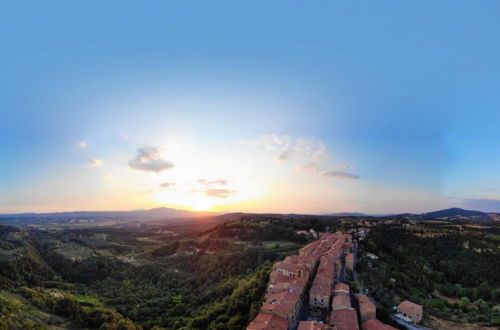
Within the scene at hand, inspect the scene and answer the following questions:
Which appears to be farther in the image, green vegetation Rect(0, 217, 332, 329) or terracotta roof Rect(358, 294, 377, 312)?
green vegetation Rect(0, 217, 332, 329)

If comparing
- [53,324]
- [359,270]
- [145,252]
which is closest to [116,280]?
[145,252]

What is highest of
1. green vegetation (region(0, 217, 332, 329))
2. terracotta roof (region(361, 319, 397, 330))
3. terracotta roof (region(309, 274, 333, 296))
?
terracotta roof (region(309, 274, 333, 296))

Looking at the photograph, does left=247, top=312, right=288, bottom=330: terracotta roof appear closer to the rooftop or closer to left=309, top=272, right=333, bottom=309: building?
left=309, top=272, right=333, bottom=309: building

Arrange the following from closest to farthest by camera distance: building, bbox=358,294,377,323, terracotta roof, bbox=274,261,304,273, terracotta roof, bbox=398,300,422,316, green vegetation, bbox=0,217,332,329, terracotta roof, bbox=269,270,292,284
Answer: building, bbox=358,294,377,323 → terracotta roof, bbox=398,300,422,316 → terracotta roof, bbox=269,270,292,284 → terracotta roof, bbox=274,261,304,273 → green vegetation, bbox=0,217,332,329

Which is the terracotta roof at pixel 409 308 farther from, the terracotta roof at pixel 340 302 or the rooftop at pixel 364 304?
the terracotta roof at pixel 340 302

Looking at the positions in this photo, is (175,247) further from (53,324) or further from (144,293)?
(53,324)

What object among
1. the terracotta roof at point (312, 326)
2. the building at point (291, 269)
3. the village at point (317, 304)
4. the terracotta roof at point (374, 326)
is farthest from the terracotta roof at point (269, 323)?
the building at point (291, 269)

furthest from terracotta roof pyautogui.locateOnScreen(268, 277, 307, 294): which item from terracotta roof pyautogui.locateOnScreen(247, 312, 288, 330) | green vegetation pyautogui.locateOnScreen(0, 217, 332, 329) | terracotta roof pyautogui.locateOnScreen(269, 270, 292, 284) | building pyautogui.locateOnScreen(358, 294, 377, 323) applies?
building pyautogui.locateOnScreen(358, 294, 377, 323)

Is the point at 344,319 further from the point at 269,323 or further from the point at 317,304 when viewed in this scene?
the point at 269,323
